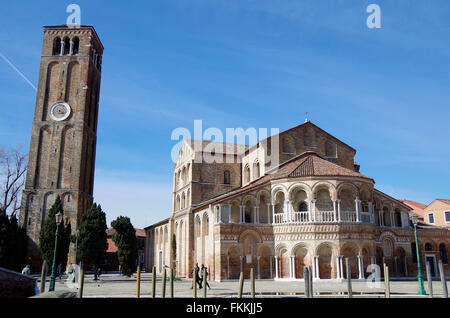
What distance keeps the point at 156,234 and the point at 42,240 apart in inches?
794

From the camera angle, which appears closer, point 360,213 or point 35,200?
point 360,213

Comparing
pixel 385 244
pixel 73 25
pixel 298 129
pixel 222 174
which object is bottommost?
pixel 385 244

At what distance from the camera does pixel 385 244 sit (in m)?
32.5

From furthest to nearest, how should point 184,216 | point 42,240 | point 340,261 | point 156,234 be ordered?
1. point 156,234
2. point 184,216
3. point 42,240
4. point 340,261

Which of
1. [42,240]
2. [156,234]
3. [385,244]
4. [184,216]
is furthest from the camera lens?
[156,234]

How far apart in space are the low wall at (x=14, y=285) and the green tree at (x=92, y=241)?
1867cm

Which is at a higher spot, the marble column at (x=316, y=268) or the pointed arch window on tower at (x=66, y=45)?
the pointed arch window on tower at (x=66, y=45)

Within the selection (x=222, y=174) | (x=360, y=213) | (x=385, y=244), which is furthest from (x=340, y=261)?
(x=222, y=174)

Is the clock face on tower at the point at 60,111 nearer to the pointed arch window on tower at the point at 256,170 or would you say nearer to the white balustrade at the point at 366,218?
the pointed arch window on tower at the point at 256,170

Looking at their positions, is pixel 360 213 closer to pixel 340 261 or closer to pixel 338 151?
pixel 340 261

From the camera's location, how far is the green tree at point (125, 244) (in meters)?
33.9

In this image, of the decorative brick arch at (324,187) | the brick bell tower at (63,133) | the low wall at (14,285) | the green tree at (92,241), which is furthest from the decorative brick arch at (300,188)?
the brick bell tower at (63,133)

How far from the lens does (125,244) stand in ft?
112
